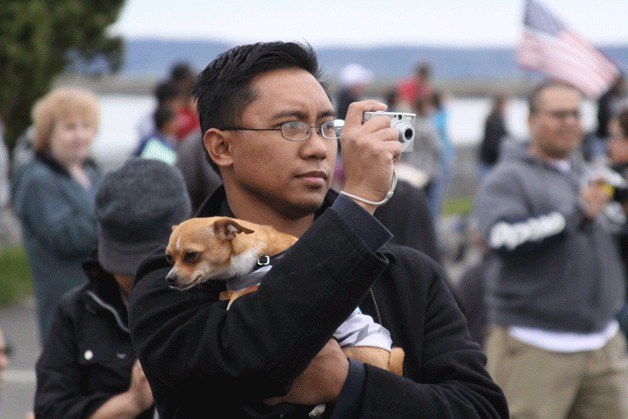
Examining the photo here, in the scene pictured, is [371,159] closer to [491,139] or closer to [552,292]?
[552,292]

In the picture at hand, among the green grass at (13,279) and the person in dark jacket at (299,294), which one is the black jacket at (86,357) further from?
the green grass at (13,279)

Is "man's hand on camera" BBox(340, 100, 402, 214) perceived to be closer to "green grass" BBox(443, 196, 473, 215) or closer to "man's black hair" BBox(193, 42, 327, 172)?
"man's black hair" BBox(193, 42, 327, 172)

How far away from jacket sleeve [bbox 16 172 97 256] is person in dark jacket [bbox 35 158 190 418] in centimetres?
227

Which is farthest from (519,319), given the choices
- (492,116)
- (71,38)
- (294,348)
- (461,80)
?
(461,80)

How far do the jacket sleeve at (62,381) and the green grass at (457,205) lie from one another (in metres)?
12.9

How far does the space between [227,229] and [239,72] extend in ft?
1.13

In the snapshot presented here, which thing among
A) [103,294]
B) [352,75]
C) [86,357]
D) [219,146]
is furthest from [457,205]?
[219,146]

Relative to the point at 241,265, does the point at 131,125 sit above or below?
below

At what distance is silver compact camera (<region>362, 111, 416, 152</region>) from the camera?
2.20 metres

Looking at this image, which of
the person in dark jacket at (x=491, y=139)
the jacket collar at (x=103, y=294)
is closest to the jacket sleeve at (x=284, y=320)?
the jacket collar at (x=103, y=294)

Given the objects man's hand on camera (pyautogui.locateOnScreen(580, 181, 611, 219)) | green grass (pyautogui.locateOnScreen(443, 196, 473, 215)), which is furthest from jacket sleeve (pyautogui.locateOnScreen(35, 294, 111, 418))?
green grass (pyautogui.locateOnScreen(443, 196, 473, 215))

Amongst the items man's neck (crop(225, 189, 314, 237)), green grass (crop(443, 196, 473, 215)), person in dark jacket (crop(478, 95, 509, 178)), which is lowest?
green grass (crop(443, 196, 473, 215))

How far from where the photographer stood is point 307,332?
208 centimetres

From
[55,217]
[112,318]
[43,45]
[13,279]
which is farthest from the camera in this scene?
[43,45]
